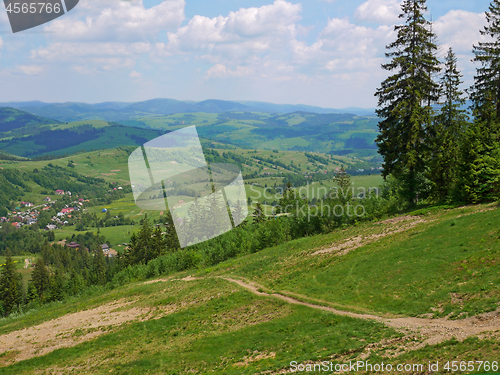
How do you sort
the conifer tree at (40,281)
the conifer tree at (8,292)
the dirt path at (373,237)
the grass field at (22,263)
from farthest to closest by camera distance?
the grass field at (22,263)
the conifer tree at (40,281)
the conifer tree at (8,292)
the dirt path at (373,237)

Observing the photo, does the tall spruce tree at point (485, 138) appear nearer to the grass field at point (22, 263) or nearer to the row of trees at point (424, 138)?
the row of trees at point (424, 138)

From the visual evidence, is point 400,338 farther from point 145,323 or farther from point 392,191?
point 392,191

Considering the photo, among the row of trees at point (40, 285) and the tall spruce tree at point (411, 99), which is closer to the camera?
the tall spruce tree at point (411, 99)

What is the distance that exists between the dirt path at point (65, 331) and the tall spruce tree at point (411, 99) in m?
27.2

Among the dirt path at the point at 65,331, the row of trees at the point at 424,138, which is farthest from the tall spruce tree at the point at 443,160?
the dirt path at the point at 65,331

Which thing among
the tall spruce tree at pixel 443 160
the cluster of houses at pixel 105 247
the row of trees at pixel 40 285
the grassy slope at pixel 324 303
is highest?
the tall spruce tree at pixel 443 160

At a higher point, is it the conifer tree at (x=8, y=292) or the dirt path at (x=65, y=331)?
the dirt path at (x=65, y=331)

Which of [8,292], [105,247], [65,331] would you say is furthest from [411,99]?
[105,247]

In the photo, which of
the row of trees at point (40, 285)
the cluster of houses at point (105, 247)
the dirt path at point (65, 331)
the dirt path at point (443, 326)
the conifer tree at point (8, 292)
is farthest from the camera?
the cluster of houses at point (105, 247)

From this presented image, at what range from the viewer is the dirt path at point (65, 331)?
2467cm

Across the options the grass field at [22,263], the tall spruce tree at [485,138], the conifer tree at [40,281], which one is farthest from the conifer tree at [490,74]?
the grass field at [22,263]

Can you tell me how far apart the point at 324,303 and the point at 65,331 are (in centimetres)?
2125

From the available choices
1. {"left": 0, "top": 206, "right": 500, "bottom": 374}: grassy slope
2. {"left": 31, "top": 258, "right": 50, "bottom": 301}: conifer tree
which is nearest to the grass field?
{"left": 31, "top": 258, "right": 50, "bottom": 301}: conifer tree

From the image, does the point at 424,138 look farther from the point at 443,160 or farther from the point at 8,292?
the point at 8,292
